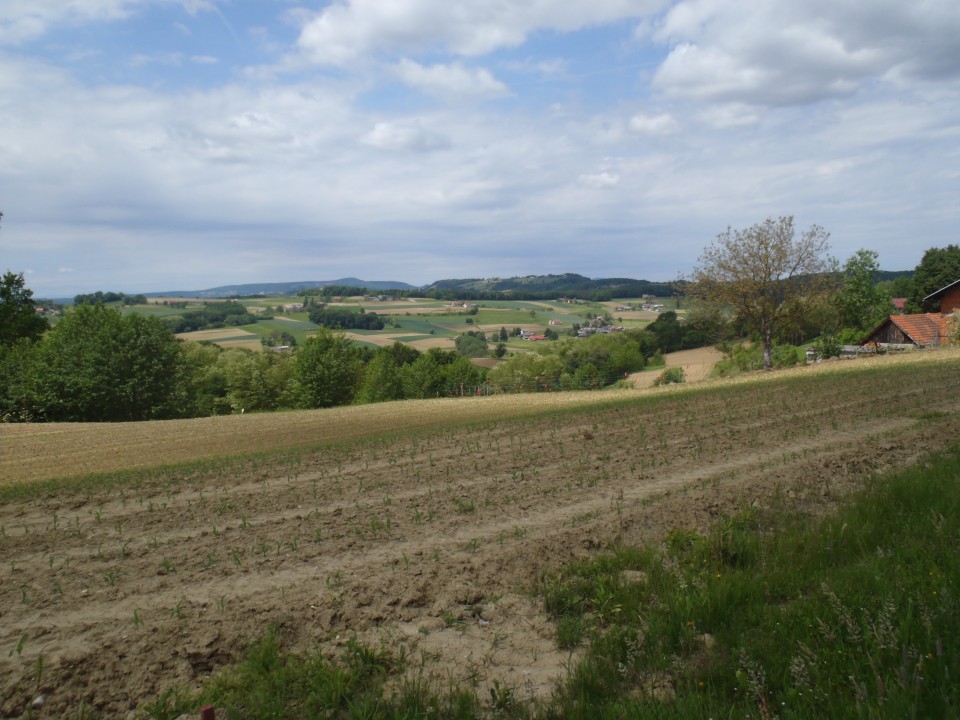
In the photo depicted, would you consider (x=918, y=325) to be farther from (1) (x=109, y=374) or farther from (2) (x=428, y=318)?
(2) (x=428, y=318)

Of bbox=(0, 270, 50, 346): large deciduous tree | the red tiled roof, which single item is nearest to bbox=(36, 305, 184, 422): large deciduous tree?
bbox=(0, 270, 50, 346): large deciduous tree

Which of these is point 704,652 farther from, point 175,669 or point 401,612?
point 175,669

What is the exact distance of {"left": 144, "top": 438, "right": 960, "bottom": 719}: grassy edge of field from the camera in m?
3.57

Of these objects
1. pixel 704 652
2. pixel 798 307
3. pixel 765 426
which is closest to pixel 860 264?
pixel 798 307

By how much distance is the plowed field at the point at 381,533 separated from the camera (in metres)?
4.81

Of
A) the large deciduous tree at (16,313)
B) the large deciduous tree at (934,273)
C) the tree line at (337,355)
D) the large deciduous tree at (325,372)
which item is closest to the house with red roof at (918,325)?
the tree line at (337,355)

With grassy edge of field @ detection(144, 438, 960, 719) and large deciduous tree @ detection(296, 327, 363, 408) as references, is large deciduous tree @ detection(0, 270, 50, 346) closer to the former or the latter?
large deciduous tree @ detection(296, 327, 363, 408)

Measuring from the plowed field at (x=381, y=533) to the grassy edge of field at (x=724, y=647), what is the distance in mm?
330

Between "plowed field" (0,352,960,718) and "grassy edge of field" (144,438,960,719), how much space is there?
1.08 feet

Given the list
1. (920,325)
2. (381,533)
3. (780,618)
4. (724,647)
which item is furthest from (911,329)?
(724,647)

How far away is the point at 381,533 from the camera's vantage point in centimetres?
768

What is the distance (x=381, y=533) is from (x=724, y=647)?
4.50 m

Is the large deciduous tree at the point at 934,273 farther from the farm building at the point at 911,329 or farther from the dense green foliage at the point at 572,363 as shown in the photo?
the dense green foliage at the point at 572,363

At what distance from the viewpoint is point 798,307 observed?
40438 mm
